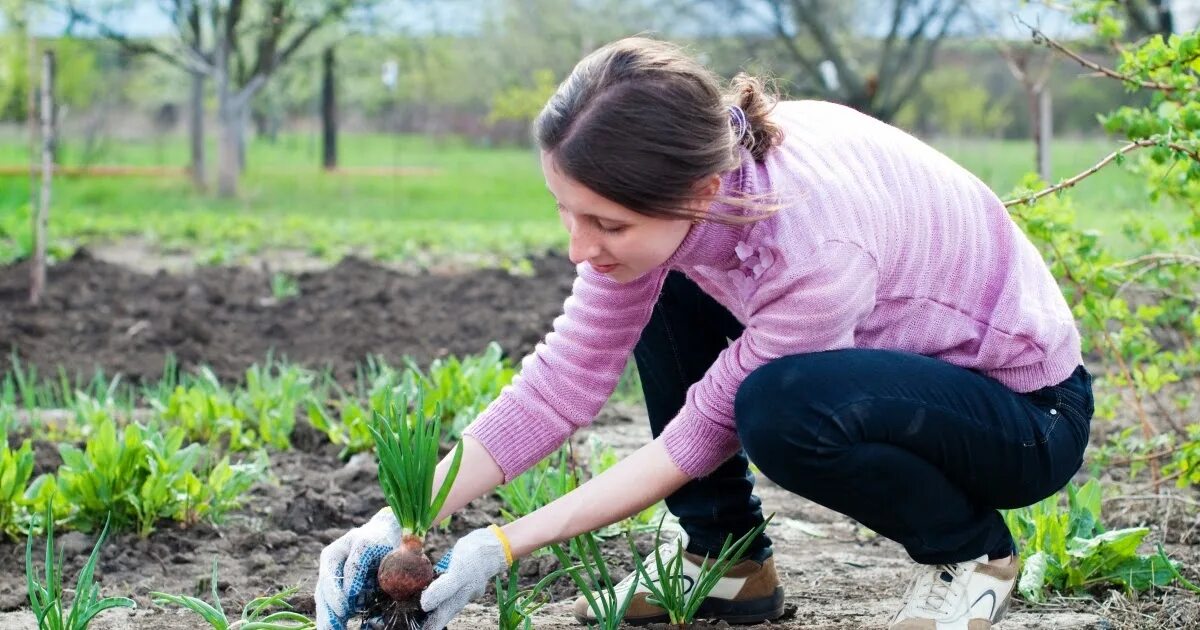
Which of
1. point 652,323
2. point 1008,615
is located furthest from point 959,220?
point 1008,615

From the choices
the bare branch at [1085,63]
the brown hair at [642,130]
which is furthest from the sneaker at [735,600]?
the bare branch at [1085,63]

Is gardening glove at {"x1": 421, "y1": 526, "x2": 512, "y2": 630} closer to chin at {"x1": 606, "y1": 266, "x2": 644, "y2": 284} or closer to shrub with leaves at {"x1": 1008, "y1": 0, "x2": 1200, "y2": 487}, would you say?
chin at {"x1": 606, "y1": 266, "x2": 644, "y2": 284}

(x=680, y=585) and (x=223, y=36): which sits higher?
(x=223, y=36)

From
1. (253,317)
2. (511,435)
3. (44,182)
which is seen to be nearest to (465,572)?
(511,435)

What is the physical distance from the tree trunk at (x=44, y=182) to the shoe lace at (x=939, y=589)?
4.75 metres

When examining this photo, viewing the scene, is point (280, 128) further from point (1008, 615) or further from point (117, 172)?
point (1008, 615)

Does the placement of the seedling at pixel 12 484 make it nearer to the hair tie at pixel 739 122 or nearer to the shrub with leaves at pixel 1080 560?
the hair tie at pixel 739 122

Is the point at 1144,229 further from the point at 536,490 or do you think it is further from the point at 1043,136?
the point at 1043,136

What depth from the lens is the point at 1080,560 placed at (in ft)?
8.10

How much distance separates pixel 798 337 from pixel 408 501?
2.16 ft

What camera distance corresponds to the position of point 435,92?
1441 inches

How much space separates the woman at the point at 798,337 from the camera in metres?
1.85

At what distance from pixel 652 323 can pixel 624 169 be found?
2.25 feet

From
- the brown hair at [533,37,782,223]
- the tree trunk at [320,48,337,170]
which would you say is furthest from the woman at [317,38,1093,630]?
the tree trunk at [320,48,337,170]
